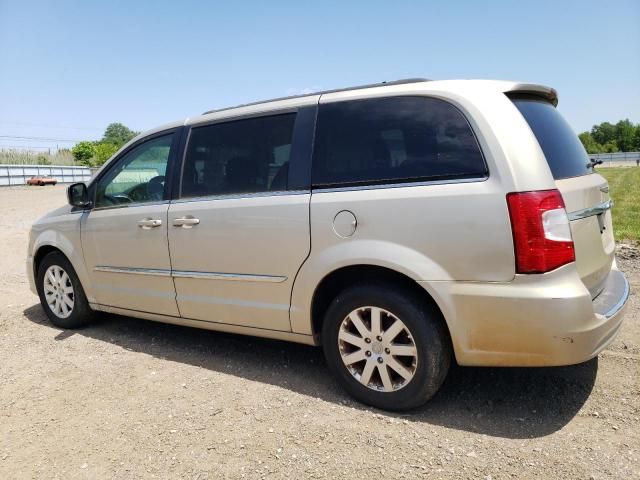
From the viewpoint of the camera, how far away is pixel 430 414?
3061mm

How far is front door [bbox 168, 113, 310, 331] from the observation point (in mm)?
3369

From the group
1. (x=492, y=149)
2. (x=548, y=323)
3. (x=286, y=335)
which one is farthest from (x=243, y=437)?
(x=492, y=149)

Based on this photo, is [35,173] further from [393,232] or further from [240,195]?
[393,232]

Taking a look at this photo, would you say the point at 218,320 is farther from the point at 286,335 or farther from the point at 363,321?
the point at 363,321

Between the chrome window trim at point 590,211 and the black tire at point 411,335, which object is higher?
the chrome window trim at point 590,211

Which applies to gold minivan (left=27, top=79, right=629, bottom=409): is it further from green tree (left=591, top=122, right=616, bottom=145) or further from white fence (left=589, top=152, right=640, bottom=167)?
green tree (left=591, top=122, right=616, bottom=145)

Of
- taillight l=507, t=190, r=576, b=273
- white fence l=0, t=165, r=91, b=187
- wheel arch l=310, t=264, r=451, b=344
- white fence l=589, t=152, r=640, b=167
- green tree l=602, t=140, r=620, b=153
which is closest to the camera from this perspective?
taillight l=507, t=190, r=576, b=273

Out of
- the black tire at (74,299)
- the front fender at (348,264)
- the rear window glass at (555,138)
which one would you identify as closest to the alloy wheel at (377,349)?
the front fender at (348,264)

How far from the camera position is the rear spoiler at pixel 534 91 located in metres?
2.99

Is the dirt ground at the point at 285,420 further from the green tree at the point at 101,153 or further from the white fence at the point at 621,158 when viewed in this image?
the green tree at the point at 101,153

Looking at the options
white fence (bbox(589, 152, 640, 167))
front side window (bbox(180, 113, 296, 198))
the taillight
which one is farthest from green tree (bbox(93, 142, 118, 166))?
the taillight

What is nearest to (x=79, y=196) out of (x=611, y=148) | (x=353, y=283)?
(x=353, y=283)

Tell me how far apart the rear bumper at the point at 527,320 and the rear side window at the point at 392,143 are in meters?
0.63

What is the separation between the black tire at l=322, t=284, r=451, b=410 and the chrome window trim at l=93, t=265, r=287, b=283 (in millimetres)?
518
